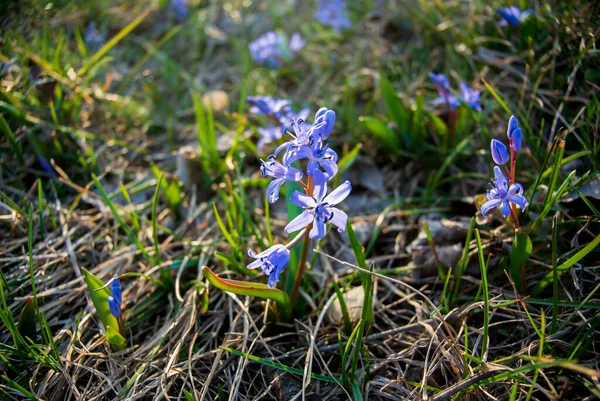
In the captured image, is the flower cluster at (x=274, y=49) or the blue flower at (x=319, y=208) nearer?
the blue flower at (x=319, y=208)

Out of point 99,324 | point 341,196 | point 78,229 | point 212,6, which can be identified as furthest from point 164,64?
point 341,196

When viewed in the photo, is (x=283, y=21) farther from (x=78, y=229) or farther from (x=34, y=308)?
(x=34, y=308)

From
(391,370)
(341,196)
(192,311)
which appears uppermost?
(341,196)

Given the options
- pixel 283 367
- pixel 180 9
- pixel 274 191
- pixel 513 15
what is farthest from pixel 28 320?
pixel 180 9

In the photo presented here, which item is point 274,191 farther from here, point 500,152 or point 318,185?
point 500,152

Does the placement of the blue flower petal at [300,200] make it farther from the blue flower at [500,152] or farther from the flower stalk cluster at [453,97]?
the flower stalk cluster at [453,97]

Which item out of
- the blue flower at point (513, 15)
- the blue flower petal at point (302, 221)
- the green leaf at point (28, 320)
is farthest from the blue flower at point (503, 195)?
the green leaf at point (28, 320)

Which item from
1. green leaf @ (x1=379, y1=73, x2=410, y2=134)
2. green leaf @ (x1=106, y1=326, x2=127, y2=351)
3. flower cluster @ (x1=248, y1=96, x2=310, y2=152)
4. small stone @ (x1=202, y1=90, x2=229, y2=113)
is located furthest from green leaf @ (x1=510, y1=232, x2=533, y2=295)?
small stone @ (x1=202, y1=90, x2=229, y2=113)
